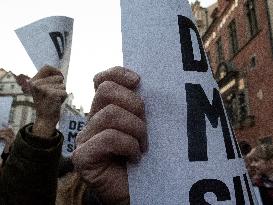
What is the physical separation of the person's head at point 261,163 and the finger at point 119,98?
320 cm

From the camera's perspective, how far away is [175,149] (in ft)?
3.44

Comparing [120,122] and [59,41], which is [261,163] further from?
[120,122]

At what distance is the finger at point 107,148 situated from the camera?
0.96m

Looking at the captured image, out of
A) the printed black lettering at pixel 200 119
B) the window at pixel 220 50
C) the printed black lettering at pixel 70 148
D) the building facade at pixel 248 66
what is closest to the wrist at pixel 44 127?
the printed black lettering at pixel 200 119

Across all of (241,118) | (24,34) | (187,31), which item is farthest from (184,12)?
(241,118)

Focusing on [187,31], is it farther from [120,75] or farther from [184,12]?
[120,75]

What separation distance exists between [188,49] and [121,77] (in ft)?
0.93

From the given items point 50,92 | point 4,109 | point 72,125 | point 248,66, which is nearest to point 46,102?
point 50,92

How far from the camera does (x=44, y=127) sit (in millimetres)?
1173

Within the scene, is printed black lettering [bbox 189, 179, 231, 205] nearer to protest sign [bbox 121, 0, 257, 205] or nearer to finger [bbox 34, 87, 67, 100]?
protest sign [bbox 121, 0, 257, 205]

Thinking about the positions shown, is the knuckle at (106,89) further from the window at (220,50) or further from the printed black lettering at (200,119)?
the window at (220,50)

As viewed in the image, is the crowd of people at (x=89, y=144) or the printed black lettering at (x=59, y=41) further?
the printed black lettering at (x=59, y=41)

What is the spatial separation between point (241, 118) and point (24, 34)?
47.6 ft

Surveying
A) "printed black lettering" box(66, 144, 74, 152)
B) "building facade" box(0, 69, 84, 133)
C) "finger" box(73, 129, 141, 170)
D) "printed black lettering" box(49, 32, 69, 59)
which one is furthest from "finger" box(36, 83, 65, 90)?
"building facade" box(0, 69, 84, 133)
